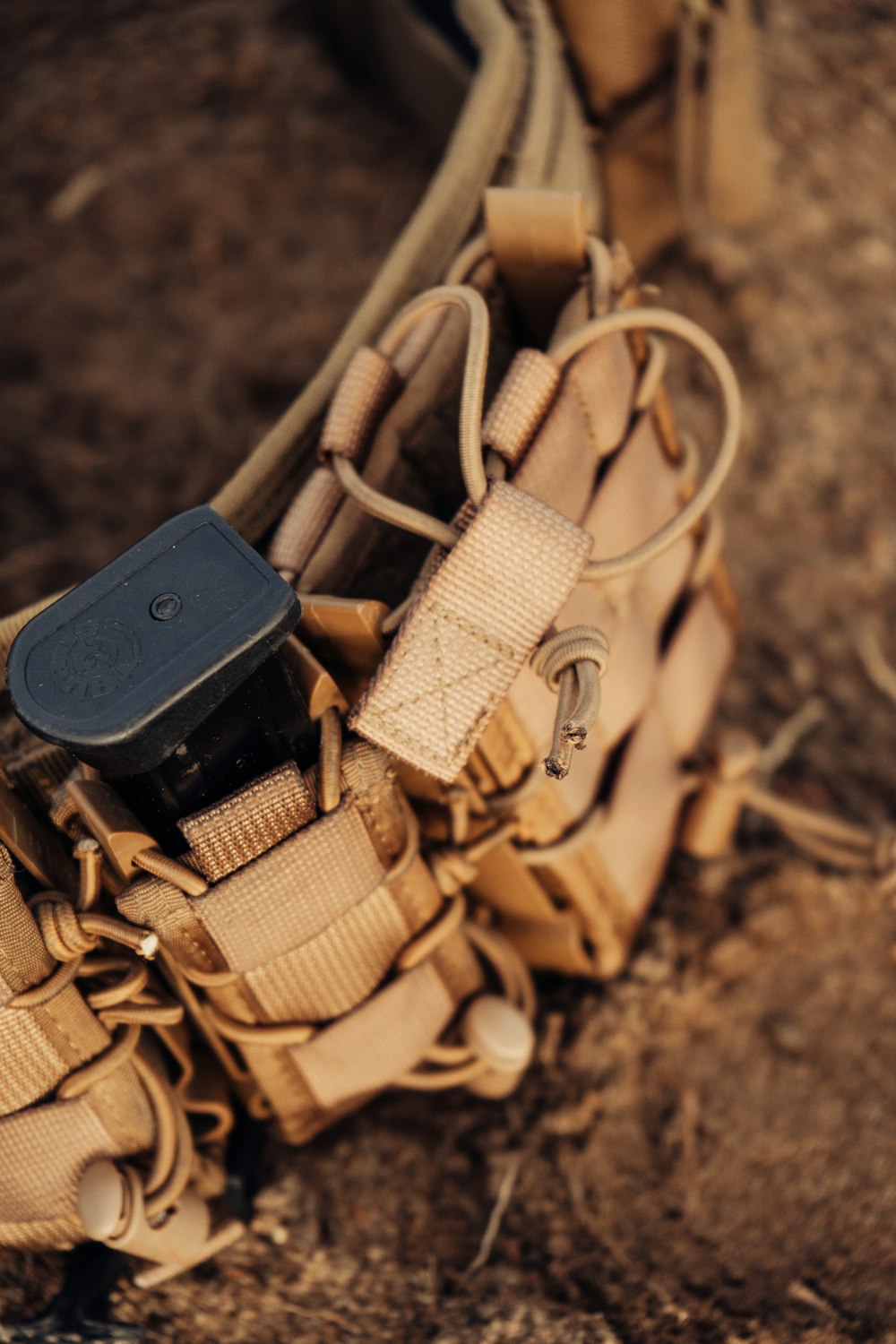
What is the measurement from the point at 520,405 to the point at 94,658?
46 centimetres

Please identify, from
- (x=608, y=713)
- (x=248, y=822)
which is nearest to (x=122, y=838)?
(x=248, y=822)

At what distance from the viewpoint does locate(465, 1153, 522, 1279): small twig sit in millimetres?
1344

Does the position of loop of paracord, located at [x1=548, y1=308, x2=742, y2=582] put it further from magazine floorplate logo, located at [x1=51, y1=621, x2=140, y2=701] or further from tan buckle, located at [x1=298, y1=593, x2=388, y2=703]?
magazine floorplate logo, located at [x1=51, y1=621, x2=140, y2=701]

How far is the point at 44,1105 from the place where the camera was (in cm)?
113

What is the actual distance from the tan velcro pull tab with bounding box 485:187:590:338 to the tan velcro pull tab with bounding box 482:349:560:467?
186 mm

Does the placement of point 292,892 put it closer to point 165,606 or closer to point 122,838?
point 122,838

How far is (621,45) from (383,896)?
1.51 m

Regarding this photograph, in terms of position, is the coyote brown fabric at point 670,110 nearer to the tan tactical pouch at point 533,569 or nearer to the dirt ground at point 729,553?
the dirt ground at point 729,553

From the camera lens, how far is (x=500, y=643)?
1075 millimetres

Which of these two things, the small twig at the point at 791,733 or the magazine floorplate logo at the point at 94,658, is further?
the small twig at the point at 791,733

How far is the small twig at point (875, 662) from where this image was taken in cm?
188

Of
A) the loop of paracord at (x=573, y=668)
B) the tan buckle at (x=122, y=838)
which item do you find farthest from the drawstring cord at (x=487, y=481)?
the tan buckle at (x=122, y=838)

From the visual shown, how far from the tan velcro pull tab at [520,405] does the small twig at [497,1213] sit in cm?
82

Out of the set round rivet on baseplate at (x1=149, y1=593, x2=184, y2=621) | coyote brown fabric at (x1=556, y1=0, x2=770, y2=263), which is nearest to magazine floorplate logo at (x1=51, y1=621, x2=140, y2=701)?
round rivet on baseplate at (x1=149, y1=593, x2=184, y2=621)
